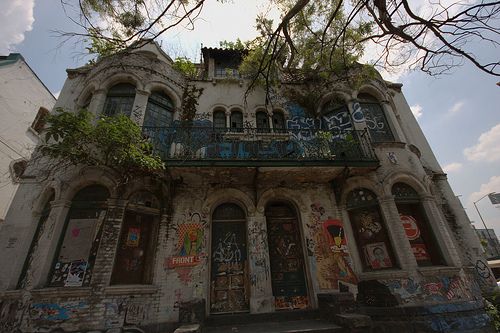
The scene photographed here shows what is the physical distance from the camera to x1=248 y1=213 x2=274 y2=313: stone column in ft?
20.0

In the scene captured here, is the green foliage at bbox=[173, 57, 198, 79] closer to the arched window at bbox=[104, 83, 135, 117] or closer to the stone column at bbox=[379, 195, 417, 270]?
the arched window at bbox=[104, 83, 135, 117]

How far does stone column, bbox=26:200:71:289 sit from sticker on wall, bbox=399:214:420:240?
9767 mm

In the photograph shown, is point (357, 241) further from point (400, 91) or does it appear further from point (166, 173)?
point (400, 91)

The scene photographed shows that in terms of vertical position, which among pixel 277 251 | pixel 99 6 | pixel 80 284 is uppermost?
pixel 99 6

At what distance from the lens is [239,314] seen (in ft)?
19.9

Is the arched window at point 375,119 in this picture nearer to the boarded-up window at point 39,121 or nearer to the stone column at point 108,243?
the stone column at point 108,243

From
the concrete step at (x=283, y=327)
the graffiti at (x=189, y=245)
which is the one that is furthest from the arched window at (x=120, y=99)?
the concrete step at (x=283, y=327)

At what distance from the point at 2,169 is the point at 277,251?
13.3m

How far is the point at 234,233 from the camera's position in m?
7.15

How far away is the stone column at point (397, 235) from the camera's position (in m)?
6.29

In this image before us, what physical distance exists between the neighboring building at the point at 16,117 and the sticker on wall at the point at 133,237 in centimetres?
831

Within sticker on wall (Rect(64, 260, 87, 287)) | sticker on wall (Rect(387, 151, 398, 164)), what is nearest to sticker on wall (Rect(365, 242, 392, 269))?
sticker on wall (Rect(387, 151, 398, 164))

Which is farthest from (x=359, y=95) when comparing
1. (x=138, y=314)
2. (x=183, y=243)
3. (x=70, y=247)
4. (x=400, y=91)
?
(x=70, y=247)

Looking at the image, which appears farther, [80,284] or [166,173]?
[166,173]
